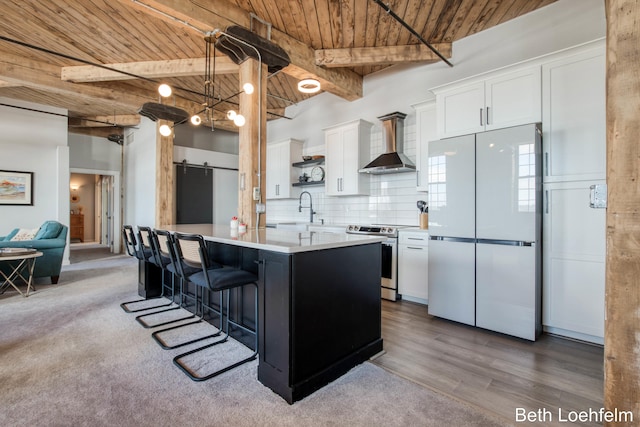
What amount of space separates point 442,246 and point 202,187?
601 centimetres

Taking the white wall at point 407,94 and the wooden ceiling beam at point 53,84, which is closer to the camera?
the white wall at point 407,94

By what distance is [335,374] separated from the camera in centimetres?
215

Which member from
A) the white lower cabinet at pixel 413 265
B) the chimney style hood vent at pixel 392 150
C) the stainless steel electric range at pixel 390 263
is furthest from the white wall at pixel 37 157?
the white lower cabinet at pixel 413 265

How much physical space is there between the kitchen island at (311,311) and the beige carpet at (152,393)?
114 mm

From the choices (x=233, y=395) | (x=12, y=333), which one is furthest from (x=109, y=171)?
(x=233, y=395)

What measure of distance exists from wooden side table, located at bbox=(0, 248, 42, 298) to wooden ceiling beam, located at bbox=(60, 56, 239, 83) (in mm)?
2707

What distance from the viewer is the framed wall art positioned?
6.07m

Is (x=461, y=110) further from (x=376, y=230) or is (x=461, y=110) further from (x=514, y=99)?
(x=376, y=230)

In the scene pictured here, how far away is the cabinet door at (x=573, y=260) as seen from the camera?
2.62 metres

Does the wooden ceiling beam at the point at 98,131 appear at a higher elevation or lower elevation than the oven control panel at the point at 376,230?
higher

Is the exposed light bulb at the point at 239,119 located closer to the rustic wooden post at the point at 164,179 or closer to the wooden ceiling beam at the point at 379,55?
the wooden ceiling beam at the point at 379,55

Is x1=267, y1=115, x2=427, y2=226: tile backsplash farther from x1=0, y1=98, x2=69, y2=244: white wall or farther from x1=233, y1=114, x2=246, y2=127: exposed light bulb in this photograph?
x1=0, y1=98, x2=69, y2=244: white wall

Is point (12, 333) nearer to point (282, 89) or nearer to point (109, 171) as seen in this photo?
point (282, 89)

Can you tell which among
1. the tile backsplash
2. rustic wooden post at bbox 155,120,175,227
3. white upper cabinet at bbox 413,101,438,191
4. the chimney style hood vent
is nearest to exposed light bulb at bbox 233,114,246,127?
the chimney style hood vent
